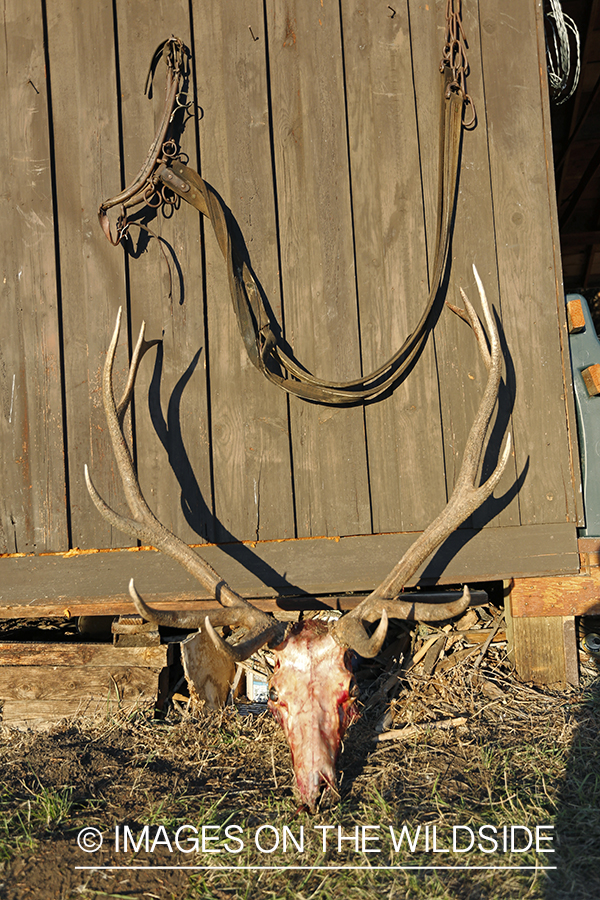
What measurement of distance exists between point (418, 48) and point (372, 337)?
1.72m

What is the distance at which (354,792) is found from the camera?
2697 millimetres

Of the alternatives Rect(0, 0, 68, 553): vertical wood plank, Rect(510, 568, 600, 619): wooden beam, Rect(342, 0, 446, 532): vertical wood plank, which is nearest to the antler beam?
Rect(0, 0, 68, 553): vertical wood plank

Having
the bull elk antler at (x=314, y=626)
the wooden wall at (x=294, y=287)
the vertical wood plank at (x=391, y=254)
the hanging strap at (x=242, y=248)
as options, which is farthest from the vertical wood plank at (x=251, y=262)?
the bull elk antler at (x=314, y=626)

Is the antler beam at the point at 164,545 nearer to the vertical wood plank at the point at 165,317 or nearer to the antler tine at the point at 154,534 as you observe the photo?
the antler tine at the point at 154,534

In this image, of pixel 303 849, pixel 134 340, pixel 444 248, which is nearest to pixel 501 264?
pixel 444 248

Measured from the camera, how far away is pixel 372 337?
3.68 meters

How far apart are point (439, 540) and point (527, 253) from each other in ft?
5.88

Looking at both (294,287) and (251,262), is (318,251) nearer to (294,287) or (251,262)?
(294,287)

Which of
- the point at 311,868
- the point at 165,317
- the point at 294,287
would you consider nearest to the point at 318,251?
the point at 294,287

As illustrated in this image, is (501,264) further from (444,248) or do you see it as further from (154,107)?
(154,107)

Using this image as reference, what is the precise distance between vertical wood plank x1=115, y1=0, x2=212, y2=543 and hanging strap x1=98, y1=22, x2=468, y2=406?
0.35 ft

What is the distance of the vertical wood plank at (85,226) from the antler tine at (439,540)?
1.63 m

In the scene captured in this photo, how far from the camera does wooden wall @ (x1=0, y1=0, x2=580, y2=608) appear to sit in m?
3.61

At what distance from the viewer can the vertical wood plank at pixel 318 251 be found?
11.9 ft
